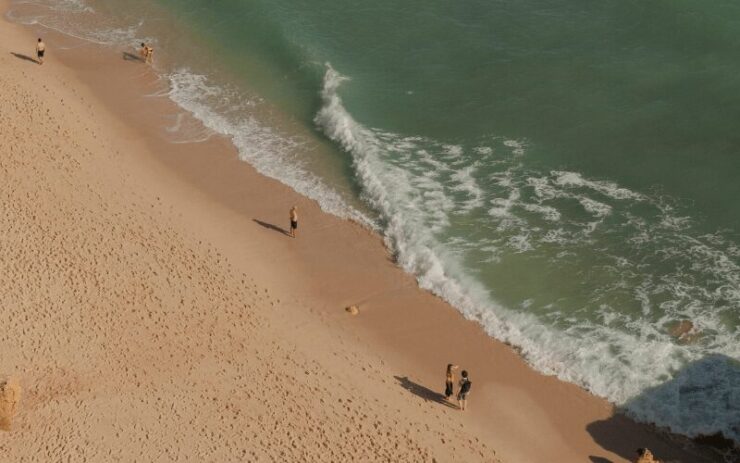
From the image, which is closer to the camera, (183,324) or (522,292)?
(183,324)

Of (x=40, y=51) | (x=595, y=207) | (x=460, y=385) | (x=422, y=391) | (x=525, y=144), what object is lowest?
(x=422, y=391)

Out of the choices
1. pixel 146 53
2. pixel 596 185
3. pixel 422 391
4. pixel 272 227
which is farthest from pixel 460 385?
pixel 146 53

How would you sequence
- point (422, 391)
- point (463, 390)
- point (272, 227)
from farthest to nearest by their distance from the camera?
point (272, 227) < point (422, 391) < point (463, 390)

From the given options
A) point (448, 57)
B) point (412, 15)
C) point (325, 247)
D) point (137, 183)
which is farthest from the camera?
point (412, 15)

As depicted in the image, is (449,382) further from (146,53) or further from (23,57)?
(23,57)

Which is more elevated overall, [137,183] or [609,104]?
[609,104]

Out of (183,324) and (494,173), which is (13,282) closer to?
(183,324)

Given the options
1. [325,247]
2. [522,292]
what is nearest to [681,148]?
[522,292]

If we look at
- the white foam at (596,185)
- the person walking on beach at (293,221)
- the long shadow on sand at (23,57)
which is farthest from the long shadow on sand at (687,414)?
the long shadow on sand at (23,57)
